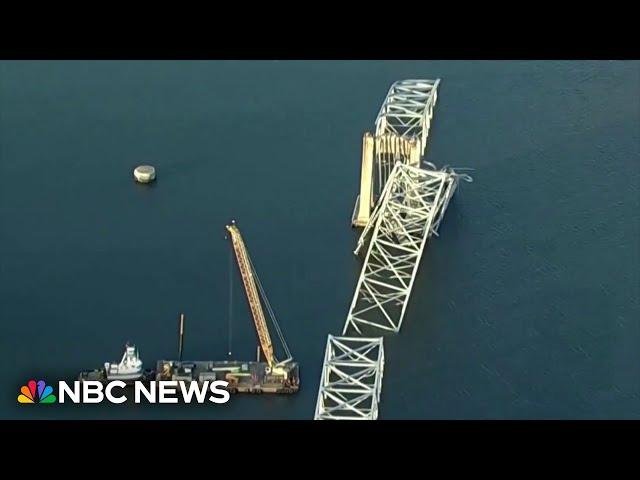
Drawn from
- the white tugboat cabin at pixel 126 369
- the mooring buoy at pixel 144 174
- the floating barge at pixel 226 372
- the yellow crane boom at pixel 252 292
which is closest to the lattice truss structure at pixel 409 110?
the yellow crane boom at pixel 252 292

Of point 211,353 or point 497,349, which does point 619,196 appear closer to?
point 497,349

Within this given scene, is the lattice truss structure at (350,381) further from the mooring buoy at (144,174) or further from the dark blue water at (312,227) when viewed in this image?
the mooring buoy at (144,174)

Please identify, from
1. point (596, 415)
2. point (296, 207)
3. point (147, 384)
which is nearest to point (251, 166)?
point (296, 207)

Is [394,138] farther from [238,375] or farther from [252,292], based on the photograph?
[238,375]

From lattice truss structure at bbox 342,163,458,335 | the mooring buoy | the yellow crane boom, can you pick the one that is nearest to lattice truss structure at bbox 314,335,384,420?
the yellow crane boom

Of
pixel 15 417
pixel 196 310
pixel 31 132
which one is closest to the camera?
pixel 15 417

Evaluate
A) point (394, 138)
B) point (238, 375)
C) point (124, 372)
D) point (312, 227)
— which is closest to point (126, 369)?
point (124, 372)
